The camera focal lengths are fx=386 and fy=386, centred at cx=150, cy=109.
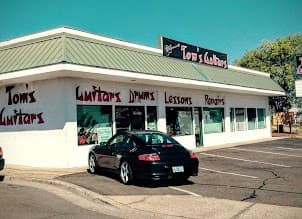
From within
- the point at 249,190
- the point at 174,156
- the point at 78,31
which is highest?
the point at 78,31

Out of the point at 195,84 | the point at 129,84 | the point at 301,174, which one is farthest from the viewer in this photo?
the point at 195,84

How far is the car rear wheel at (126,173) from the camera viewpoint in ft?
34.1

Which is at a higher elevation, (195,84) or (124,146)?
(195,84)

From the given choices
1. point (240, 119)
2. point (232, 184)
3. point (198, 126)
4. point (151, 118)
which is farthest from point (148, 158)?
point (240, 119)

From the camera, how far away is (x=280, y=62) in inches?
1976

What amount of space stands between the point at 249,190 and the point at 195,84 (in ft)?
37.5

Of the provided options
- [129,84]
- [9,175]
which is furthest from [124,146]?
[129,84]

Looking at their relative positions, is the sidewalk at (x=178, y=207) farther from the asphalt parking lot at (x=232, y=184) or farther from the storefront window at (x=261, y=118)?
the storefront window at (x=261, y=118)

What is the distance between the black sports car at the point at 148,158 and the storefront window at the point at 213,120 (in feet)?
41.4

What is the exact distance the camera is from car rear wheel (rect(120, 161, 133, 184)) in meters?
10.4

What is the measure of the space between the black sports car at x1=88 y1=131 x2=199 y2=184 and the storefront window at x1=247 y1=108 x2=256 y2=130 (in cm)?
1896

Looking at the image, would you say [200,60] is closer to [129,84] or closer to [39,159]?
[129,84]

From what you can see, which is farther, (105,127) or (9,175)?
(105,127)

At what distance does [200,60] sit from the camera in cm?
2362
